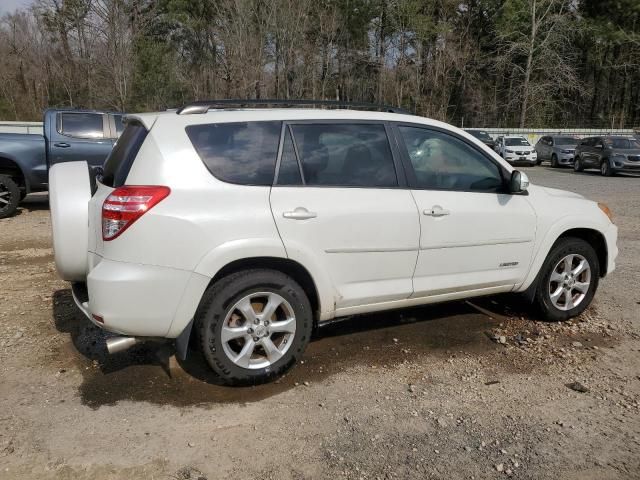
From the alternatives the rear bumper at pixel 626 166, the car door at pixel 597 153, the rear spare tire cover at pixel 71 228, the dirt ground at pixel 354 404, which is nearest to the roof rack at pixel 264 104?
the rear spare tire cover at pixel 71 228

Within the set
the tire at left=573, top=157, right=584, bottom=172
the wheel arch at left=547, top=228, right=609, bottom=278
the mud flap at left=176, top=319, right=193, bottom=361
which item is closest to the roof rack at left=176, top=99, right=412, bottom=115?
the mud flap at left=176, top=319, right=193, bottom=361

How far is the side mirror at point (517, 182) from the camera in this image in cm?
438

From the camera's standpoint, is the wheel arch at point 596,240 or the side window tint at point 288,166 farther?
the wheel arch at point 596,240

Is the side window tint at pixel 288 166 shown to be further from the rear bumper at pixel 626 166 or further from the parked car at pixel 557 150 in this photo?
the parked car at pixel 557 150

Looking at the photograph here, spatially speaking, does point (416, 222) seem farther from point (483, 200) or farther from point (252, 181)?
point (252, 181)

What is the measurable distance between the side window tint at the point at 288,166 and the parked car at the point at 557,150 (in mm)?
24928

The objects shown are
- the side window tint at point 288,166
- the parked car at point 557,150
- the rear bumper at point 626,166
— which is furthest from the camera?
the parked car at point 557,150

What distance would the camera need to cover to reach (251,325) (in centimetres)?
364

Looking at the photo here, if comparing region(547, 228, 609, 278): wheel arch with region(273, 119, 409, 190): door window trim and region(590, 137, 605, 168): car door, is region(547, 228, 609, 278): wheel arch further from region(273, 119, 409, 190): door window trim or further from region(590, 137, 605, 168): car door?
region(590, 137, 605, 168): car door

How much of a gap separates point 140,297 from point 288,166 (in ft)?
4.12

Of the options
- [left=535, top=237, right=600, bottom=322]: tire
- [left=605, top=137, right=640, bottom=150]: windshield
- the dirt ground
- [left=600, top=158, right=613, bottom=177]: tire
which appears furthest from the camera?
[left=605, top=137, right=640, bottom=150]: windshield

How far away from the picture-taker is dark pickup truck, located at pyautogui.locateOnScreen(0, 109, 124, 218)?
962 cm

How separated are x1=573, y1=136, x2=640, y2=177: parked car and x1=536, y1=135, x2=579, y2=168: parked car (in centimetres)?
235

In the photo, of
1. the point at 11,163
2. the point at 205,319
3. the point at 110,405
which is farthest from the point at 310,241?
the point at 11,163
